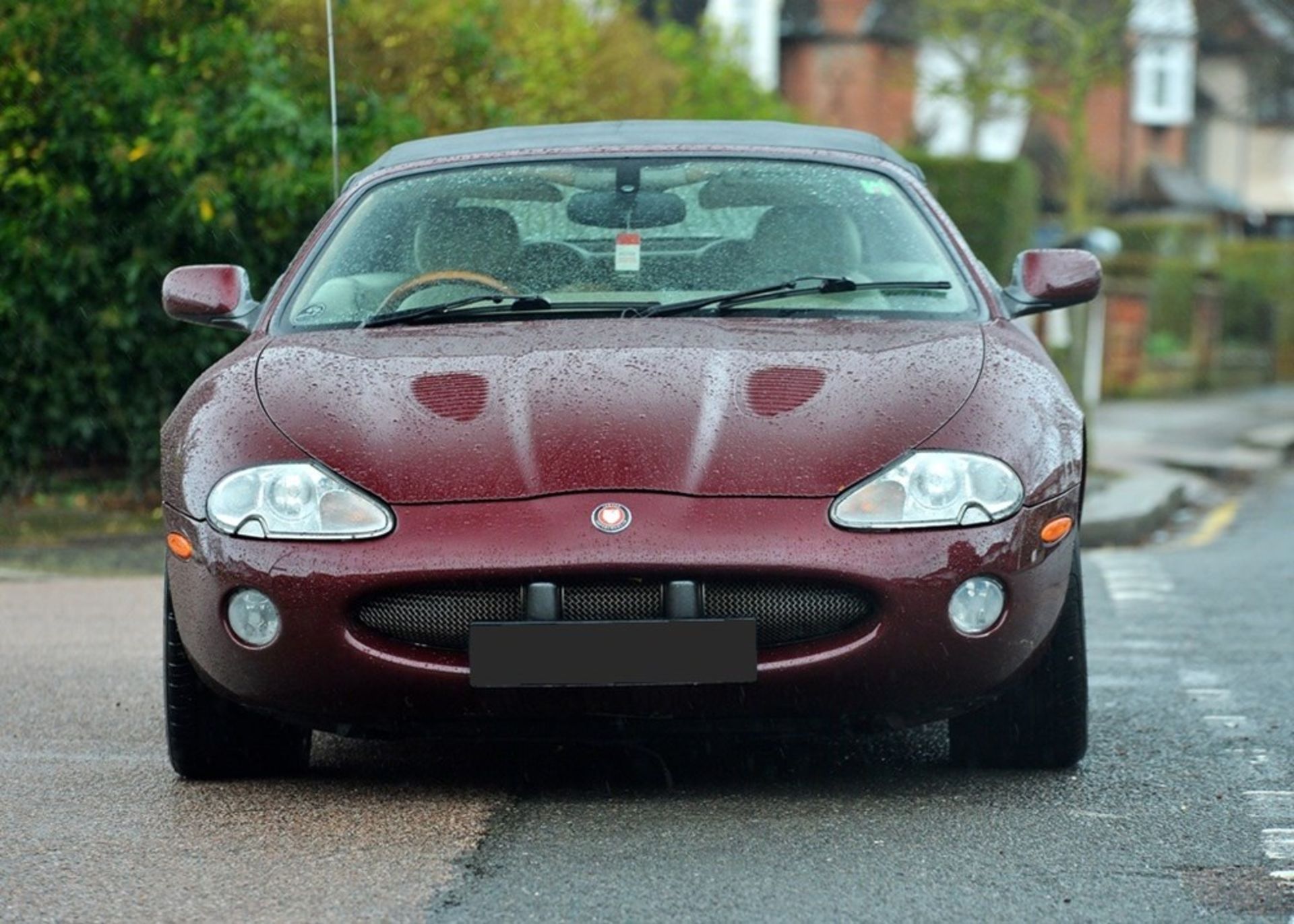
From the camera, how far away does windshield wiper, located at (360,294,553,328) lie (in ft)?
19.1

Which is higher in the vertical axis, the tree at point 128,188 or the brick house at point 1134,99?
the tree at point 128,188

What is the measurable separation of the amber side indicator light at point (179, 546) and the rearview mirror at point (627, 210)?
4.73 ft

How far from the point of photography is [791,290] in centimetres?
585

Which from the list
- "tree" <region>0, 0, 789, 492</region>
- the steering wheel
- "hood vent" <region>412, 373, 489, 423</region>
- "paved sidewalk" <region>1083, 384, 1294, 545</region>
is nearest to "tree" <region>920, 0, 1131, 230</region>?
"paved sidewalk" <region>1083, 384, 1294, 545</region>

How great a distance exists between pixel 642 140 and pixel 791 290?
2.89 feet

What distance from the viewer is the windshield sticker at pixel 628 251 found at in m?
6.02

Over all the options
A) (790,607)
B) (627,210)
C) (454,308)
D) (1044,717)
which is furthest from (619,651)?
(627,210)

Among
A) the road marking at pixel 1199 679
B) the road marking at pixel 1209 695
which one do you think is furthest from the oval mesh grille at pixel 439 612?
the road marking at pixel 1209 695

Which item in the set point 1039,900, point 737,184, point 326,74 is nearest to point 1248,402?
Result: point 326,74

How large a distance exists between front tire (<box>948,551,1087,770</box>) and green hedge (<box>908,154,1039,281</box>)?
48.4ft

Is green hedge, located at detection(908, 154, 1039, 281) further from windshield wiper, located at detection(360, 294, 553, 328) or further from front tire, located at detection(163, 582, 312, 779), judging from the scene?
front tire, located at detection(163, 582, 312, 779)

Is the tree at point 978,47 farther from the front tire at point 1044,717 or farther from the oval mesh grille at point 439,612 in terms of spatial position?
the oval mesh grille at point 439,612

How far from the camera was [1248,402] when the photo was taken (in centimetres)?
2881

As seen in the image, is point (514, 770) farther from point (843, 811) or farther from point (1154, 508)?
point (1154, 508)
